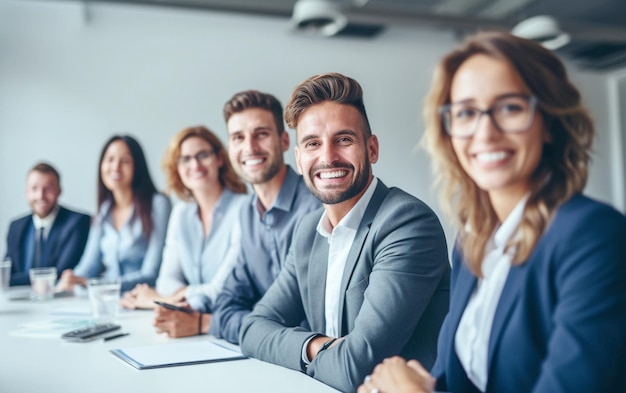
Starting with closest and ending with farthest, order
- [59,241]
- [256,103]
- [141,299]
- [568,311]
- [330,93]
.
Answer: [568,311] → [330,93] → [256,103] → [141,299] → [59,241]

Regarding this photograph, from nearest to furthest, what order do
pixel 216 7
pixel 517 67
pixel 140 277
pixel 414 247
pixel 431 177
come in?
1. pixel 517 67
2. pixel 431 177
3. pixel 414 247
4. pixel 140 277
5. pixel 216 7

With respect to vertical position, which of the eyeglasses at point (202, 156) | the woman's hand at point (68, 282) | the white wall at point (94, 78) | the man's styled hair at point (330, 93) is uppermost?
the white wall at point (94, 78)

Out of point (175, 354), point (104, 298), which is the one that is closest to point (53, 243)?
point (104, 298)

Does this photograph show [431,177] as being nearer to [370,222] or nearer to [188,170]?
[370,222]

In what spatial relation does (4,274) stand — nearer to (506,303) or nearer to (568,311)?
(506,303)

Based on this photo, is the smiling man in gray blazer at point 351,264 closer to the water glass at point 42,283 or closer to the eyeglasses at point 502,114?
the eyeglasses at point 502,114

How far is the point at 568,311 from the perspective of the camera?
80cm

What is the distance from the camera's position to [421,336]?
1.37 metres

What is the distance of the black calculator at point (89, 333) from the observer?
1.74 meters

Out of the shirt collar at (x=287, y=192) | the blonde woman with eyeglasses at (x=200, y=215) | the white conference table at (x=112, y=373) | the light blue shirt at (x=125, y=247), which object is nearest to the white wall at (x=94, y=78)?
the light blue shirt at (x=125, y=247)

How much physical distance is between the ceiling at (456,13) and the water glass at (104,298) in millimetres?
2636

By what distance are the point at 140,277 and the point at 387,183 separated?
1719mm

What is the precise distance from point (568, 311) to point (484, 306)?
7.9 inches

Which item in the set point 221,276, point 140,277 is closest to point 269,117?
point 221,276
